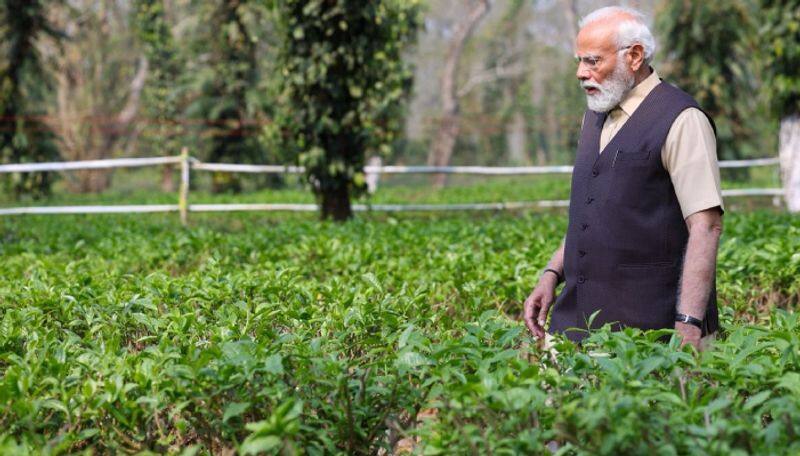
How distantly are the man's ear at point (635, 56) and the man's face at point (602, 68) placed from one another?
2 cm

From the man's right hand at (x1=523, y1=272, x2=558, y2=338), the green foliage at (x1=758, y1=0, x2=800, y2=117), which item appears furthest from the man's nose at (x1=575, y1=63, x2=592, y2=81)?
the green foliage at (x1=758, y1=0, x2=800, y2=117)

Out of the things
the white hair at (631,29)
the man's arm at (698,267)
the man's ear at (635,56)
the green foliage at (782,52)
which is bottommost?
the man's arm at (698,267)

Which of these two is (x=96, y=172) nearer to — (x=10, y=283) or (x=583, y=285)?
(x=10, y=283)

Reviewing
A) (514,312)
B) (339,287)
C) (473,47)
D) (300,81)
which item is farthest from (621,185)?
(473,47)

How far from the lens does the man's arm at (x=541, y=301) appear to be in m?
3.67

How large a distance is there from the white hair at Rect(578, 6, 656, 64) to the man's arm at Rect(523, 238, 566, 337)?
3.15 ft

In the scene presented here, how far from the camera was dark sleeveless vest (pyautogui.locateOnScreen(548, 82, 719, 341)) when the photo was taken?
321 centimetres

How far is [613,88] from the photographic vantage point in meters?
3.29

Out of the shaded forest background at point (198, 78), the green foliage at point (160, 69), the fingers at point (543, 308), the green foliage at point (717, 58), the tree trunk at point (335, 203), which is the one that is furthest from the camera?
the green foliage at point (160, 69)

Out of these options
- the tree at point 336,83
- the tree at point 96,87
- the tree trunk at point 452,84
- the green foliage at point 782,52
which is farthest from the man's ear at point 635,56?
the tree trunk at point 452,84

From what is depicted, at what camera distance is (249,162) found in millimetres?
23141

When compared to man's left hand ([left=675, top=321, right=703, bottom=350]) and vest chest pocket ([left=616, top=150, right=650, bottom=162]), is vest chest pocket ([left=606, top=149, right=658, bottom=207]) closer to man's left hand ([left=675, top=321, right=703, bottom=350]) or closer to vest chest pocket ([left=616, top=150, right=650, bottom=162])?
vest chest pocket ([left=616, top=150, right=650, bottom=162])

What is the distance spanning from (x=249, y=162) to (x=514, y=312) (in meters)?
18.4

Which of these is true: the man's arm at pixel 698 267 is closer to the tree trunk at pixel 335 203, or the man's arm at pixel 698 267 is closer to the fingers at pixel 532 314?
the fingers at pixel 532 314
